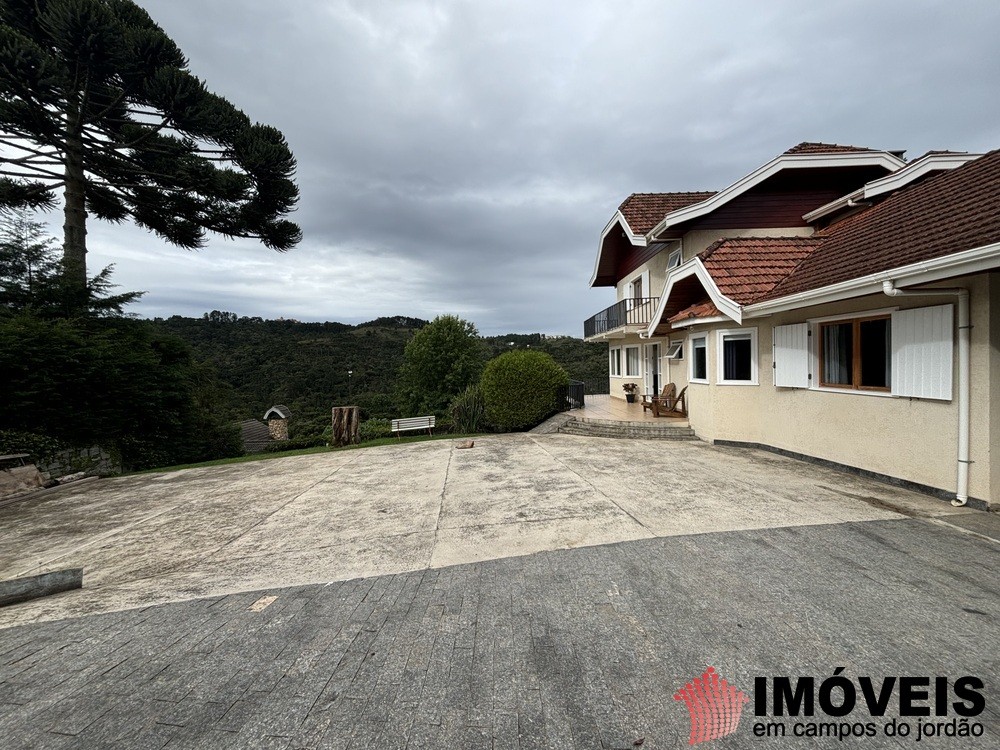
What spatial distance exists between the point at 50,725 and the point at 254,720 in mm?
1077

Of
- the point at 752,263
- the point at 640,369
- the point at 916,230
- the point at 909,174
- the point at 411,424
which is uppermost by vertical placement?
the point at 909,174

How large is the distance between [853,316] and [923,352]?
4.46ft

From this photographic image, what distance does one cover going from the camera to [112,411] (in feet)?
Answer: 34.2

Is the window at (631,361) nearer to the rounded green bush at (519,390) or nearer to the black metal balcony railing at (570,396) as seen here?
the black metal balcony railing at (570,396)

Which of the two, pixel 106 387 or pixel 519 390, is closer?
pixel 106 387

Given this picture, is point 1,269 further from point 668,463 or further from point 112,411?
point 668,463

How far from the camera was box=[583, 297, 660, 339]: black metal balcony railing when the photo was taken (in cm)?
1529

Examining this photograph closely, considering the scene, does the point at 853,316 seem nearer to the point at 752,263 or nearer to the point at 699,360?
the point at 752,263

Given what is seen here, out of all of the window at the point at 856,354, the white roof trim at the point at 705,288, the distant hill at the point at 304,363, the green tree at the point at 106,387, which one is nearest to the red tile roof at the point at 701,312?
the white roof trim at the point at 705,288

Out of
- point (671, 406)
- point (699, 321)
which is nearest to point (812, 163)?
point (699, 321)

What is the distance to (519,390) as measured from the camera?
43.5 ft

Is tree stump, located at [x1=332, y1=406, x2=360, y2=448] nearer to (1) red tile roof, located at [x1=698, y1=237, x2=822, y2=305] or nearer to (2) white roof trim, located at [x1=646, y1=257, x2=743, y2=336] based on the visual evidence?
(2) white roof trim, located at [x1=646, y1=257, x2=743, y2=336]

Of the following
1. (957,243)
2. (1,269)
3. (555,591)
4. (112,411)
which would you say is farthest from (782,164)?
(1,269)

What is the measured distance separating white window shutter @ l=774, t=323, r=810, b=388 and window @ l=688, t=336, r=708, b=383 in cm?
184
